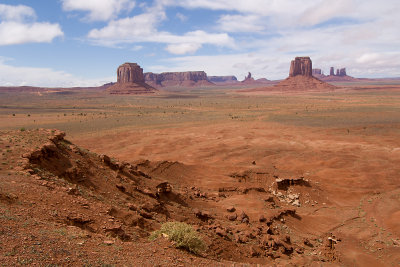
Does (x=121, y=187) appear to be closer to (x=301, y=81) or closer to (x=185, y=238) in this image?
(x=185, y=238)

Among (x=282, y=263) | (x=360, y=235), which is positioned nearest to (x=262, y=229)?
(x=282, y=263)

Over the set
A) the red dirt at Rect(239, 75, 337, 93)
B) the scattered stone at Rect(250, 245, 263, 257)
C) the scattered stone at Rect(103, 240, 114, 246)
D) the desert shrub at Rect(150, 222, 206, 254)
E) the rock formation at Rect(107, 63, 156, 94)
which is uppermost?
the rock formation at Rect(107, 63, 156, 94)

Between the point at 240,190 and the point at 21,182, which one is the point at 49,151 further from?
the point at 240,190

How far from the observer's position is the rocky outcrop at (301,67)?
147 meters

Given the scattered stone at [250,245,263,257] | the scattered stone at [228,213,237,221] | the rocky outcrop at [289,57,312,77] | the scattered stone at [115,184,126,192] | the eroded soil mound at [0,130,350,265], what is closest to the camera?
the eroded soil mound at [0,130,350,265]

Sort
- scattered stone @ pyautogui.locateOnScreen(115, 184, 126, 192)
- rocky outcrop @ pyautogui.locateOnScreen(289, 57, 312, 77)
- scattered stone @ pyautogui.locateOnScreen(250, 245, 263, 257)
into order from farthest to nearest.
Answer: rocky outcrop @ pyautogui.locateOnScreen(289, 57, 312, 77) → scattered stone @ pyautogui.locateOnScreen(115, 184, 126, 192) → scattered stone @ pyautogui.locateOnScreen(250, 245, 263, 257)

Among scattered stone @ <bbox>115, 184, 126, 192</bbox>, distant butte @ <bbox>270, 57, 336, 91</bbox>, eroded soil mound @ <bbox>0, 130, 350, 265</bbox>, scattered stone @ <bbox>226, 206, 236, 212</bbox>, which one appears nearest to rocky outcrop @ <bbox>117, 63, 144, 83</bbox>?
distant butte @ <bbox>270, 57, 336, 91</bbox>

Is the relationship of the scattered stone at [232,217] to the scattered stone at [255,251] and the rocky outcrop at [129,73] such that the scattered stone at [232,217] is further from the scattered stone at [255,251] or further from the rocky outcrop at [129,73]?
the rocky outcrop at [129,73]

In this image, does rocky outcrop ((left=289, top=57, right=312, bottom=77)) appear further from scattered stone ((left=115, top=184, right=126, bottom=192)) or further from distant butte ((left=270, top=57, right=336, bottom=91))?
scattered stone ((left=115, top=184, right=126, bottom=192))

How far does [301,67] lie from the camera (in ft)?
492

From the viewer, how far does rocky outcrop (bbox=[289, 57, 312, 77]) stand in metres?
147

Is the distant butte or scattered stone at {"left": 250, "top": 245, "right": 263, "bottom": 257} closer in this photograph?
scattered stone at {"left": 250, "top": 245, "right": 263, "bottom": 257}

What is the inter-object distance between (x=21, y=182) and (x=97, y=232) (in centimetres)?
271

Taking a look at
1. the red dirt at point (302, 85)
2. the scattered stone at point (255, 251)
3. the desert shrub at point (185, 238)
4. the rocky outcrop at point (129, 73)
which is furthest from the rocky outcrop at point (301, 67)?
the desert shrub at point (185, 238)
